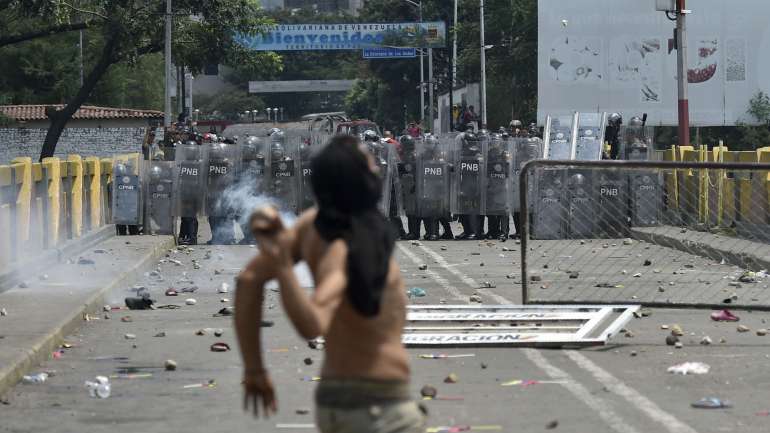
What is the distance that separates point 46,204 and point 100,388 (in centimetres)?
963

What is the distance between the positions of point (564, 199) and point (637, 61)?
84.3ft

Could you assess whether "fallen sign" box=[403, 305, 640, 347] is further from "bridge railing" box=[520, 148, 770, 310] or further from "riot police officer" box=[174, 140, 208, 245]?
"riot police officer" box=[174, 140, 208, 245]

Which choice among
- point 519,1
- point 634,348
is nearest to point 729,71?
point 519,1

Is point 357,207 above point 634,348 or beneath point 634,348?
above

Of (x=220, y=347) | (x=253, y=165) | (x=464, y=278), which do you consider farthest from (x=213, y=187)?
(x=220, y=347)

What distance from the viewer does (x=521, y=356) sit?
1058 centimetres

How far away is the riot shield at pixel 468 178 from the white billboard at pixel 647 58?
20.8 metres

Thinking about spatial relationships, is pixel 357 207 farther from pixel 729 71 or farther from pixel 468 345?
pixel 729 71

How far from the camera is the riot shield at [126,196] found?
80.1 feet

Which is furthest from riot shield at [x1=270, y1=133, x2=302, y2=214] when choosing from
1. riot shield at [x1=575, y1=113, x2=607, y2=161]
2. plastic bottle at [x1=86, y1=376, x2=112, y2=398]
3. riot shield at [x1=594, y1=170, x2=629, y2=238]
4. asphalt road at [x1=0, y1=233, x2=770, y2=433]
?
plastic bottle at [x1=86, y1=376, x2=112, y2=398]

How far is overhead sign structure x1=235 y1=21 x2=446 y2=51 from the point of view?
8181cm

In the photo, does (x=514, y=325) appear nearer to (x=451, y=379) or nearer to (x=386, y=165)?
(x=451, y=379)

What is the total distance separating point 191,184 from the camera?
24.2 m

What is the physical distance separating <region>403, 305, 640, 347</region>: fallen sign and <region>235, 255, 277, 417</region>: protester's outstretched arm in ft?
21.4
